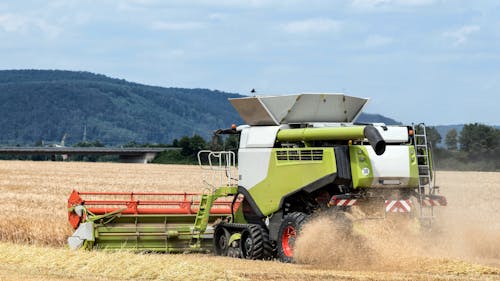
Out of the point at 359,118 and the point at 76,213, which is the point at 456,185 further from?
the point at 76,213

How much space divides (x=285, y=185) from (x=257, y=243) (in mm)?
1144

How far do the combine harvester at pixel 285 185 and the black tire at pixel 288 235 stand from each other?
0.02m

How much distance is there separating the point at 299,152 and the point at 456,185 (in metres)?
6.00

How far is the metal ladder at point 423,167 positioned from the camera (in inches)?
535

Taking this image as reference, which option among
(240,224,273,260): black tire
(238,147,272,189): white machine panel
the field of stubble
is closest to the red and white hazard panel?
the field of stubble

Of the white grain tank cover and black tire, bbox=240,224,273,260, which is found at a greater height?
the white grain tank cover

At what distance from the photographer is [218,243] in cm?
1561

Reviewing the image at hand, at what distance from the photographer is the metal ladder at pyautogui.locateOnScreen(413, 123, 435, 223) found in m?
13.6

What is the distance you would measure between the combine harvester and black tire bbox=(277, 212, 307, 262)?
0.7 inches

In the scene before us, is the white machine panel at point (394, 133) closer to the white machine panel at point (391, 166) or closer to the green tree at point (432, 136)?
the white machine panel at point (391, 166)

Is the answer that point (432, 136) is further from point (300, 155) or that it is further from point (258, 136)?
point (258, 136)

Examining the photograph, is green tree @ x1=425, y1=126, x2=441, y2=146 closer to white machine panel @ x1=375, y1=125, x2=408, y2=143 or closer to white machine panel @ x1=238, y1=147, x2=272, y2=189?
white machine panel @ x1=375, y1=125, x2=408, y2=143

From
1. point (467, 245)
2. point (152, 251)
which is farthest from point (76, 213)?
point (467, 245)

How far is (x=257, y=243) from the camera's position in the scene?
45.9 feet
